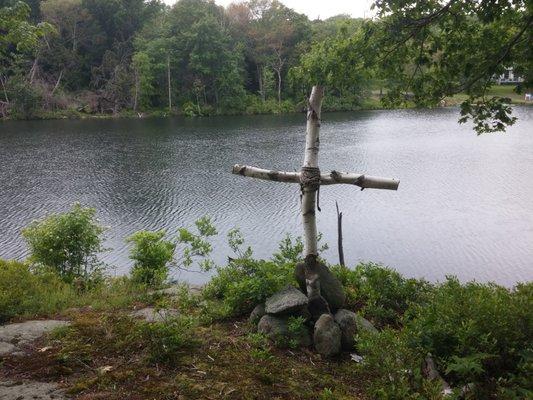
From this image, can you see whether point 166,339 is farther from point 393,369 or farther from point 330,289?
point 330,289

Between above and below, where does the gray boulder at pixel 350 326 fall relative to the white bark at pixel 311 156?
below

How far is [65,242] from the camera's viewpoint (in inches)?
447

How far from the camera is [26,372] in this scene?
4.70 meters

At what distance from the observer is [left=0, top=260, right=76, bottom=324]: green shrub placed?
22.8ft

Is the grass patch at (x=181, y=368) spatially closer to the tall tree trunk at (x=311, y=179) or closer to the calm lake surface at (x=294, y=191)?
the tall tree trunk at (x=311, y=179)

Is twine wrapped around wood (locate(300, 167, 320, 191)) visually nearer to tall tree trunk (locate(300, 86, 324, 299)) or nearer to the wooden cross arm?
tall tree trunk (locate(300, 86, 324, 299))

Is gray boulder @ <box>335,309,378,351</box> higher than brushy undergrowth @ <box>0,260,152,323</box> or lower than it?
higher

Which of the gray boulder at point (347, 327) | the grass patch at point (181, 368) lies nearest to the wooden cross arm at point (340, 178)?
the gray boulder at point (347, 327)

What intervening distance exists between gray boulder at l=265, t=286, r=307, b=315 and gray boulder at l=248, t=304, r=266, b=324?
0.60ft

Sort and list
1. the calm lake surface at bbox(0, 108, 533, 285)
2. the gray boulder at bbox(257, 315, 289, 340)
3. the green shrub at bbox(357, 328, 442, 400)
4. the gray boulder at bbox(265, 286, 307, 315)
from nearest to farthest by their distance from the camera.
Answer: the green shrub at bbox(357, 328, 442, 400) < the gray boulder at bbox(257, 315, 289, 340) < the gray boulder at bbox(265, 286, 307, 315) < the calm lake surface at bbox(0, 108, 533, 285)

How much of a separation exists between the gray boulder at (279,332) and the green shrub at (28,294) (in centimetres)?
352

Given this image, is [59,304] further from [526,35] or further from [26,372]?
[526,35]

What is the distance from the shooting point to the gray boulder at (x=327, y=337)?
5742mm

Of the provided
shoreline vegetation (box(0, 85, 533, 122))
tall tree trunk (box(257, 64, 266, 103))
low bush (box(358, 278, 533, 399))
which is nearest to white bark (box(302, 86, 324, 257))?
low bush (box(358, 278, 533, 399))
